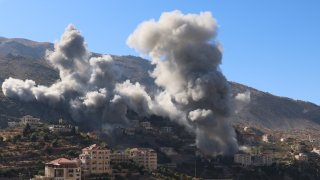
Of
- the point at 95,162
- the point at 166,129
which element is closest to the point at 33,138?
the point at 95,162

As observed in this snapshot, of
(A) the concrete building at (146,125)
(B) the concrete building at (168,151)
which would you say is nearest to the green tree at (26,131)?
(B) the concrete building at (168,151)

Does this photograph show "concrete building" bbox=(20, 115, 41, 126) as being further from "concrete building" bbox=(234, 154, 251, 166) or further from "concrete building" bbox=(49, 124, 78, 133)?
"concrete building" bbox=(234, 154, 251, 166)

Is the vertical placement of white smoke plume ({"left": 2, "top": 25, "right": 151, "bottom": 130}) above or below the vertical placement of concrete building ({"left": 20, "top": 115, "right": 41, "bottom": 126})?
above

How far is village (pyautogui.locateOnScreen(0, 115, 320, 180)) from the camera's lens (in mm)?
91000

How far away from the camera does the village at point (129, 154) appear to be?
91000 mm

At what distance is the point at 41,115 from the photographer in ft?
495

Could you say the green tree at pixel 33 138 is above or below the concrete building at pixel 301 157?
above

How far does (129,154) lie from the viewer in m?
109

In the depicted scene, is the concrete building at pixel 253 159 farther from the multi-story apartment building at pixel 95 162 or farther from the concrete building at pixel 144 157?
the multi-story apartment building at pixel 95 162

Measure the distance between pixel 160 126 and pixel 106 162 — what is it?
6703 centimetres

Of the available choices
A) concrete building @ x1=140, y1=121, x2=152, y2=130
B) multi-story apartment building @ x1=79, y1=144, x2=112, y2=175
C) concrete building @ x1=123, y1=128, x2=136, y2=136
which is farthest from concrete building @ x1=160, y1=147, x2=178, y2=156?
multi-story apartment building @ x1=79, y1=144, x2=112, y2=175

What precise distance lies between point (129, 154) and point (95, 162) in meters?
17.7

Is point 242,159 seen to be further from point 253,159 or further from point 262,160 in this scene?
point 262,160

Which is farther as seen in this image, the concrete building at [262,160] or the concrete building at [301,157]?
the concrete building at [301,157]
